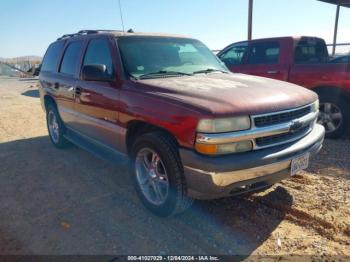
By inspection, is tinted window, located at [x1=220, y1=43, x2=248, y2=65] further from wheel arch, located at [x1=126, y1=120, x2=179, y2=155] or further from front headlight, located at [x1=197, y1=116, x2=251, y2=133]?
front headlight, located at [x1=197, y1=116, x2=251, y2=133]

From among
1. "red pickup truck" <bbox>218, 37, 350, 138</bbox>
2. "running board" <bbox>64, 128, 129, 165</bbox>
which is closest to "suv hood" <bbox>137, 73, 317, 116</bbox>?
"running board" <bbox>64, 128, 129, 165</bbox>

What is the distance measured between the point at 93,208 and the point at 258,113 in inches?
83.5

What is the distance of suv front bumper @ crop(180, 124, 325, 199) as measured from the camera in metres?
2.60

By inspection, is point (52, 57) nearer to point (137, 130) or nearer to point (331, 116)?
point (137, 130)

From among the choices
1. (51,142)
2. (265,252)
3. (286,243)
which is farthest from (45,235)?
(51,142)

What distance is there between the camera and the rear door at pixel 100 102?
12.1 feet

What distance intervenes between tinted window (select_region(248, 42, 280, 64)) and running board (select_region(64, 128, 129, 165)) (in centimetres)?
407

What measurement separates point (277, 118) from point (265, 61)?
4145mm

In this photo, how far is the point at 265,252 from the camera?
8.93 ft

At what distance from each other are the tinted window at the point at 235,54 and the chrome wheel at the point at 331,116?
211 cm

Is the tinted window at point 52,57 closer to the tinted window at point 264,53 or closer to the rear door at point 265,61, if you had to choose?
the rear door at point 265,61

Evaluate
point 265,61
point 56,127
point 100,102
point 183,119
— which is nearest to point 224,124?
point 183,119

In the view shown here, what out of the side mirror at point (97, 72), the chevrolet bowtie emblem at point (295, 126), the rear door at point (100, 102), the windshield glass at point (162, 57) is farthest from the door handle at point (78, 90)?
the chevrolet bowtie emblem at point (295, 126)

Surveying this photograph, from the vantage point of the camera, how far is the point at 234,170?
261cm
